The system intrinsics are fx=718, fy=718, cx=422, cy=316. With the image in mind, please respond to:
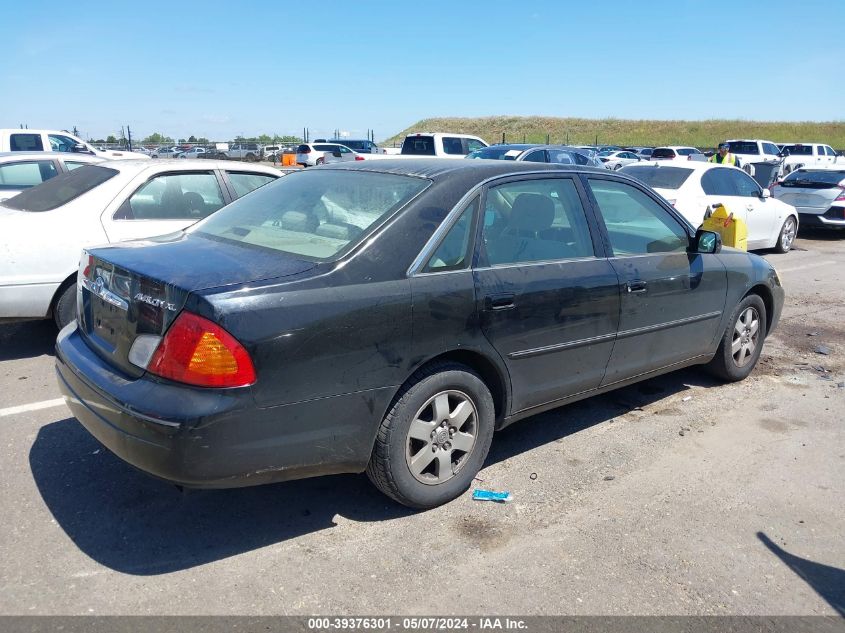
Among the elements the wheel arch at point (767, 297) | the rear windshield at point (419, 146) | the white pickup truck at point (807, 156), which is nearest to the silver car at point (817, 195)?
the rear windshield at point (419, 146)

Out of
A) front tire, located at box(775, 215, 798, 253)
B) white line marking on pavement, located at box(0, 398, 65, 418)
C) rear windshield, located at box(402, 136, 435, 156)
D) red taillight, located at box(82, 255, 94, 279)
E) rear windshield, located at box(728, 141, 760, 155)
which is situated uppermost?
red taillight, located at box(82, 255, 94, 279)

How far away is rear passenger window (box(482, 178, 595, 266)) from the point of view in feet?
12.5

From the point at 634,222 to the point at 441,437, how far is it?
6.92ft

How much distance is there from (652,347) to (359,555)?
2.41 m

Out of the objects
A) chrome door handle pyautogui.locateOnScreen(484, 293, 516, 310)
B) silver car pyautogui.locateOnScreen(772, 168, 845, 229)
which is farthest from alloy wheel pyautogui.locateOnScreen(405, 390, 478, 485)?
silver car pyautogui.locateOnScreen(772, 168, 845, 229)

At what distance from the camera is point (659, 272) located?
4.55 meters

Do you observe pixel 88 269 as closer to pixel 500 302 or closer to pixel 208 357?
pixel 208 357

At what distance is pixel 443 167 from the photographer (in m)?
3.90

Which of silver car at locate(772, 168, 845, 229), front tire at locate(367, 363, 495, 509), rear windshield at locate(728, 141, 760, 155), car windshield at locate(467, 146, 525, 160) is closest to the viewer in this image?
front tire at locate(367, 363, 495, 509)

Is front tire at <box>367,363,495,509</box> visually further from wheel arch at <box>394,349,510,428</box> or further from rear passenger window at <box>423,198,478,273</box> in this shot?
rear passenger window at <box>423,198,478,273</box>

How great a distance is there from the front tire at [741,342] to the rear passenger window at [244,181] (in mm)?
4298

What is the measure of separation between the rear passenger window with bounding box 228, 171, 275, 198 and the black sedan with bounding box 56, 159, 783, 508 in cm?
271

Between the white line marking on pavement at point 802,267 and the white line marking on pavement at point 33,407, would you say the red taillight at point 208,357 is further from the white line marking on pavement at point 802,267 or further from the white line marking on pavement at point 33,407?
the white line marking on pavement at point 802,267

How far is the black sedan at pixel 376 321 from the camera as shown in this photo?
9.43 ft
